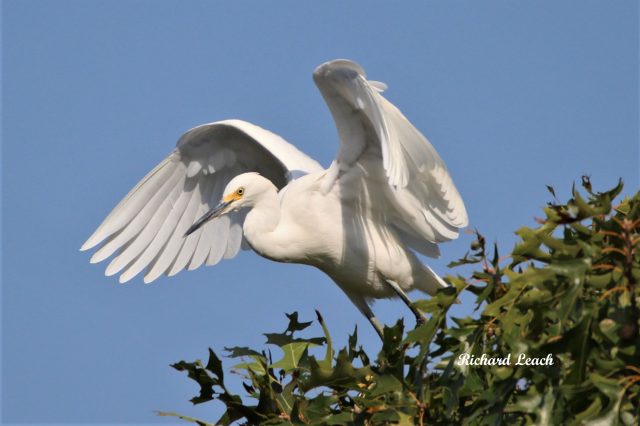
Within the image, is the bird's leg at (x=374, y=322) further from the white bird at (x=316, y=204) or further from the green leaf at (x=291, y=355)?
the green leaf at (x=291, y=355)

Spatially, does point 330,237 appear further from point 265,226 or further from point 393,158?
point 393,158

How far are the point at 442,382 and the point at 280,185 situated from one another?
4502 millimetres

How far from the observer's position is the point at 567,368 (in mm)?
3537

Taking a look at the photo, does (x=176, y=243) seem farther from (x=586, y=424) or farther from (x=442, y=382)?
(x=586, y=424)

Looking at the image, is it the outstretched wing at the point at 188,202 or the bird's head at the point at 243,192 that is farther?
the outstretched wing at the point at 188,202

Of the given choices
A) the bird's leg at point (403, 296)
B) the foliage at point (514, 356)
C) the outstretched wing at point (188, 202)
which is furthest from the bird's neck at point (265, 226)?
the foliage at point (514, 356)

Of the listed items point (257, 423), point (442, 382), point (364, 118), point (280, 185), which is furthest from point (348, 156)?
point (442, 382)

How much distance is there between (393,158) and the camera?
18.1 ft

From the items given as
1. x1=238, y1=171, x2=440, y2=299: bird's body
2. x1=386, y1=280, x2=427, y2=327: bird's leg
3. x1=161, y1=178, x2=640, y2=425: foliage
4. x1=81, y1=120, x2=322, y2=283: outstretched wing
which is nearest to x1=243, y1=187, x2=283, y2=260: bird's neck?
x1=238, y1=171, x2=440, y2=299: bird's body

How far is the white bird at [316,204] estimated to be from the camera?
20.3 feet

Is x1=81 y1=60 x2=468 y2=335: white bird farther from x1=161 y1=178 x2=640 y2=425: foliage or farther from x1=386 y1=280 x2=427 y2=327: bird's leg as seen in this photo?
x1=161 y1=178 x2=640 y2=425: foliage

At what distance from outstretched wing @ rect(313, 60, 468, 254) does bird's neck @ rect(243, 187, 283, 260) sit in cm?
42

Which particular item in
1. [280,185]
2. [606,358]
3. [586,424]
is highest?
[280,185]

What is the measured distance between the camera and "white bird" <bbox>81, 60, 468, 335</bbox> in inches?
243
